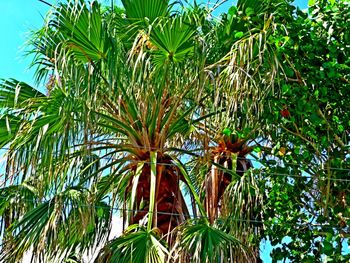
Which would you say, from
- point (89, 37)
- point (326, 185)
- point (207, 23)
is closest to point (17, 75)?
point (89, 37)

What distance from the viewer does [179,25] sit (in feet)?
16.7

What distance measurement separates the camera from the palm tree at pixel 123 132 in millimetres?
4703

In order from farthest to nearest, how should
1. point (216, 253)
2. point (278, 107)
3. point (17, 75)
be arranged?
point (17, 75)
point (278, 107)
point (216, 253)

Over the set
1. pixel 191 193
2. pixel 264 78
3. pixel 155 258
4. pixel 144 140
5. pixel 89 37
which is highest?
pixel 89 37

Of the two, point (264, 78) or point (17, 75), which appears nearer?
point (264, 78)

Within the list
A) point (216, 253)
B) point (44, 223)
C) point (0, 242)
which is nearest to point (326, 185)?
point (216, 253)

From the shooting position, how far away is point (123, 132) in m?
5.52

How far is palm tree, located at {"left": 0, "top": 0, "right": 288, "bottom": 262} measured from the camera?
470cm

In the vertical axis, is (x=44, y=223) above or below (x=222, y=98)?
below

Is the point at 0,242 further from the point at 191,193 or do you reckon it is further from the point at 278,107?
the point at 278,107

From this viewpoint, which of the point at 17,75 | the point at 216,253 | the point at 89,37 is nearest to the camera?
the point at 216,253

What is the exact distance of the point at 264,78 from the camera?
4.86m

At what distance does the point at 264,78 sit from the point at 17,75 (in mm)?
2252

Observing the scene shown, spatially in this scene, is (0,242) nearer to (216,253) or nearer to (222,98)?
(216,253)
